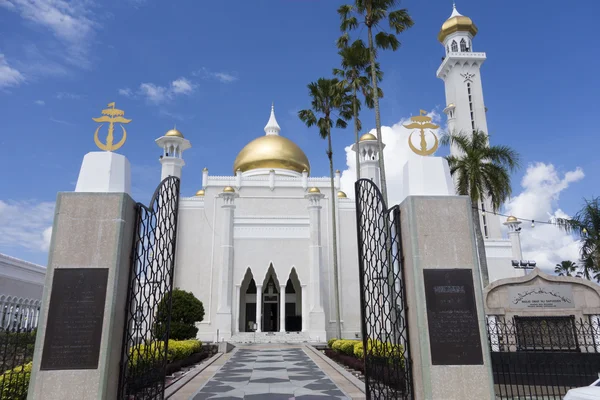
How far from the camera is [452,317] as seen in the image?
525cm

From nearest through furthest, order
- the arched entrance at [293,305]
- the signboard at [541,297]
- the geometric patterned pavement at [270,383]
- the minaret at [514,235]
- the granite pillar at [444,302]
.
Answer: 1. the granite pillar at [444,302]
2. the geometric patterned pavement at [270,383]
3. the signboard at [541,297]
4. the arched entrance at [293,305]
5. the minaret at [514,235]

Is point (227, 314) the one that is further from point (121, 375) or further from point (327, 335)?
point (121, 375)

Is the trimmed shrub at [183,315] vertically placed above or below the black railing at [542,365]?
above

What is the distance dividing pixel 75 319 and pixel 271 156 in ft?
89.6

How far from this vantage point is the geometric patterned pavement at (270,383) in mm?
7730

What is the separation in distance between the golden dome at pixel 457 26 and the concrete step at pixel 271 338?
32.3 meters

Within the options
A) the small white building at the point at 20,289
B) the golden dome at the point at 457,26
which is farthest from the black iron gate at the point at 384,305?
the golden dome at the point at 457,26

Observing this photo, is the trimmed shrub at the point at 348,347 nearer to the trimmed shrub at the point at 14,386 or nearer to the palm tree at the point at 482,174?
the palm tree at the point at 482,174

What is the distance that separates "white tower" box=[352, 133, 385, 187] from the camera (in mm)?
25281

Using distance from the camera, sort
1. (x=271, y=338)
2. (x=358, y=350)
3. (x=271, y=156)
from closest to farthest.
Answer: (x=358, y=350) → (x=271, y=338) → (x=271, y=156)

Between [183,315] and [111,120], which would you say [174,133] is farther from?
[111,120]

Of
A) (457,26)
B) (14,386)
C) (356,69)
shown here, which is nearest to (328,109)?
(356,69)

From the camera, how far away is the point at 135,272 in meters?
5.62

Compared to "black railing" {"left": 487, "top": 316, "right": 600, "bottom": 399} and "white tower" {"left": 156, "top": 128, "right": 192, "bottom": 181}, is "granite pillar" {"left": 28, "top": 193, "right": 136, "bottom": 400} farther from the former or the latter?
"white tower" {"left": 156, "top": 128, "right": 192, "bottom": 181}
